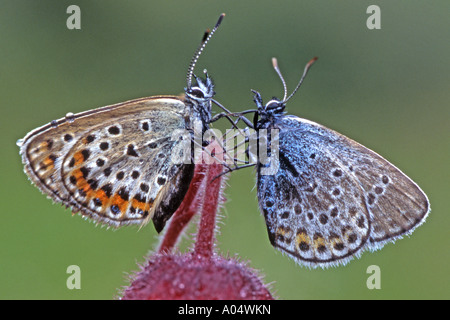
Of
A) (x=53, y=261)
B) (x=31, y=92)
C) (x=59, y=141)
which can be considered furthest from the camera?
(x=31, y=92)

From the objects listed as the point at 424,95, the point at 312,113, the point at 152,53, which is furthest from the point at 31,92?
the point at 424,95

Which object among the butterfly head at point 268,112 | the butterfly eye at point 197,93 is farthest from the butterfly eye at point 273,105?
the butterfly eye at point 197,93

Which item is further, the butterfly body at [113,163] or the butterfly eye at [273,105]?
the butterfly eye at [273,105]

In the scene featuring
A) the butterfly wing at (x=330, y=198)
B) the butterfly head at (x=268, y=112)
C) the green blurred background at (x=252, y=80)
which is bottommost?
the butterfly wing at (x=330, y=198)

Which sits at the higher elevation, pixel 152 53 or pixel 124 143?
pixel 152 53

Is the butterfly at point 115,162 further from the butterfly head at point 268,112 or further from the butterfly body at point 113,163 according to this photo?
the butterfly head at point 268,112

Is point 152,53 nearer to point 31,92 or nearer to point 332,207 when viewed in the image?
point 31,92
